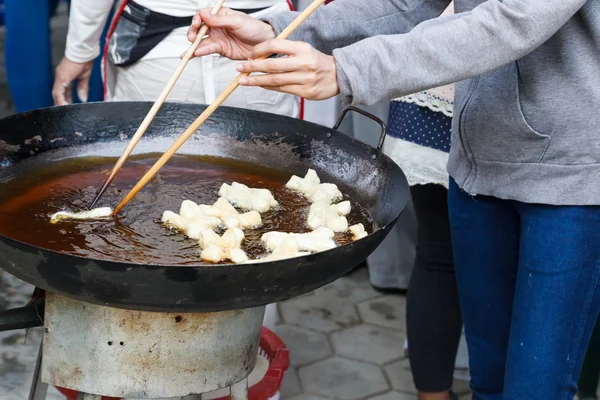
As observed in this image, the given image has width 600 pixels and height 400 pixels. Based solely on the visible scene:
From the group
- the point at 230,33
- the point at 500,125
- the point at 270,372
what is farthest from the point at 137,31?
the point at 500,125

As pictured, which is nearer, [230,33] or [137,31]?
[230,33]

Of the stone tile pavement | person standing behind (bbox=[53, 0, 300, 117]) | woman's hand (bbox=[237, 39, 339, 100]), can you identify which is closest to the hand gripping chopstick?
woman's hand (bbox=[237, 39, 339, 100])

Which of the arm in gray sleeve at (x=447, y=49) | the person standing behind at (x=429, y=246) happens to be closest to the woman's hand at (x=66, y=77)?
the person standing behind at (x=429, y=246)

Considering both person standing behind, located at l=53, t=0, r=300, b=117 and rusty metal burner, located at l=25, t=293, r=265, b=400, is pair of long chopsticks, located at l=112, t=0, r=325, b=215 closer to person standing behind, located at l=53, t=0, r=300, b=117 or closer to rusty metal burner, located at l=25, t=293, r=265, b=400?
rusty metal burner, located at l=25, t=293, r=265, b=400

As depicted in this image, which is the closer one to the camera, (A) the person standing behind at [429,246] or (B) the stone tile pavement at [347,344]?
(A) the person standing behind at [429,246]

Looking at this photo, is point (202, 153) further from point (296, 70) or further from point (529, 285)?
point (529, 285)

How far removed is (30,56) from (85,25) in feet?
2.04

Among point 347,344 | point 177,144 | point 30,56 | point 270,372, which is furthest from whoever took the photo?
point 347,344

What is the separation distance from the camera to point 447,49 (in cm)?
160

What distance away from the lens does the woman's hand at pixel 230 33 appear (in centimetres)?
200

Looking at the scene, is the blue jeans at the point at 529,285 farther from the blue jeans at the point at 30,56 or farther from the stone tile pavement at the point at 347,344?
the blue jeans at the point at 30,56

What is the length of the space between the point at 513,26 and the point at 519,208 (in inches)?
23.0

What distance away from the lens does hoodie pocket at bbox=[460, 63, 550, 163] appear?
1896 mm

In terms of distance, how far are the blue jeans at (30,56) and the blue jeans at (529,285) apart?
1911mm
